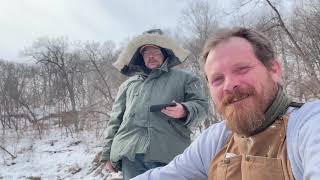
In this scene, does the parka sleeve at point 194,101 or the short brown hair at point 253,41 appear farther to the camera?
the parka sleeve at point 194,101

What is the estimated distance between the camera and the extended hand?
8.95 ft

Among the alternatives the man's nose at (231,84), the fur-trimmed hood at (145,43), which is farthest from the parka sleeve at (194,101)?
the man's nose at (231,84)

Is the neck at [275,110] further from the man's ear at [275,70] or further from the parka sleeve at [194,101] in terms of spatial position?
the parka sleeve at [194,101]

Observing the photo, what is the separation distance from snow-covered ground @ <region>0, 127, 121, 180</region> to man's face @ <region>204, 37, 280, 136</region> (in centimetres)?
884

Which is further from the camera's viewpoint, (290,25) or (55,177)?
(290,25)

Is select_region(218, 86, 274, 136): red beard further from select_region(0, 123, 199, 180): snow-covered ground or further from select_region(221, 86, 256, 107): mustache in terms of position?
select_region(0, 123, 199, 180): snow-covered ground

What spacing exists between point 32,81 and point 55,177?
19387 mm

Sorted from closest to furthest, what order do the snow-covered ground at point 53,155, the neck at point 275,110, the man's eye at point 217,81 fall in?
the neck at point 275,110 < the man's eye at point 217,81 < the snow-covered ground at point 53,155

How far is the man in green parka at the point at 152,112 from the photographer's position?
2.81 meters

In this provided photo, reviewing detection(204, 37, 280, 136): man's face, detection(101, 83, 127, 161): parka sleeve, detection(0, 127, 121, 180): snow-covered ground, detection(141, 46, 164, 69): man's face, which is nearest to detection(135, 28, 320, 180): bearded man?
detection(204, 37, 280, 136): man's face

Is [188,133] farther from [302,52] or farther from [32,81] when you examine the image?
[32,81]

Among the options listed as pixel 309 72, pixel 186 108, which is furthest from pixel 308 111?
pixel 309 72

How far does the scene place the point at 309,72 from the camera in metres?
15.6

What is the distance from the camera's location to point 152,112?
2.86 meters
